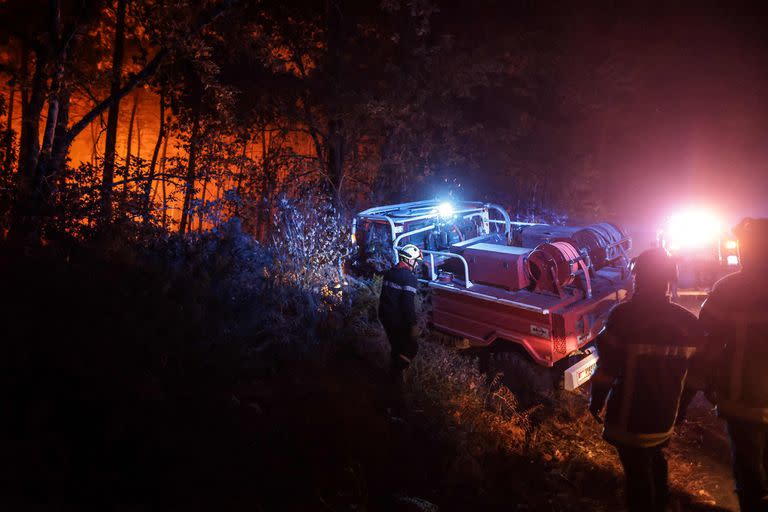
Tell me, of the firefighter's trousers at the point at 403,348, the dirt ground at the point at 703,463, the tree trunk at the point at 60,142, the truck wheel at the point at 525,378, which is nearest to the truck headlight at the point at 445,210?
the truck wheel at the point at 525,378

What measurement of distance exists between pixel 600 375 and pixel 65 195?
5.89 m

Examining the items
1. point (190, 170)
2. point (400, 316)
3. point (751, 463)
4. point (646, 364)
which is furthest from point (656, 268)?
point (190, 170)

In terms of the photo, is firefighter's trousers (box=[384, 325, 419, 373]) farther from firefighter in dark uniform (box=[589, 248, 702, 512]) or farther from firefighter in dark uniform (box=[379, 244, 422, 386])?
firefighter in dark uniform (box=[589, 248, 702, 512])

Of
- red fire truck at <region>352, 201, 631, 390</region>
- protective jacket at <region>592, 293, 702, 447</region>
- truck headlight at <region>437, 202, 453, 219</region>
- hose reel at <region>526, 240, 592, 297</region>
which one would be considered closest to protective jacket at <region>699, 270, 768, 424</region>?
protective jacket at <region>592, 293, 702, 447</region>

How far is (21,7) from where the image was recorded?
8.23m

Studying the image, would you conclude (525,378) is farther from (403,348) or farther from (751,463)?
(751,463)

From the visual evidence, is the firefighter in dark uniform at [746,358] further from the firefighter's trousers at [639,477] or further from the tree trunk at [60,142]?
the tree trunk at [60,142]

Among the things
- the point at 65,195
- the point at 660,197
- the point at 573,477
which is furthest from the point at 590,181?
the point at 65,195

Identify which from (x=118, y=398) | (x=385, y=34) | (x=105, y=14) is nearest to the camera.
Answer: (x=118, y=398)

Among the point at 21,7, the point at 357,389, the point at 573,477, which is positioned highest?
the point at 21,7

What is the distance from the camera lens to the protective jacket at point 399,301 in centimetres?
460

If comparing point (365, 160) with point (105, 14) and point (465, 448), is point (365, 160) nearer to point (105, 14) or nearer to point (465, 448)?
point (105, 14)

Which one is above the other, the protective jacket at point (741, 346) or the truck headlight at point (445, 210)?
the truck headlight at point (445, 210)

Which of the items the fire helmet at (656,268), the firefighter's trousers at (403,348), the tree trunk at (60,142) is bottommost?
the firefighter's trousers at (403,348)
